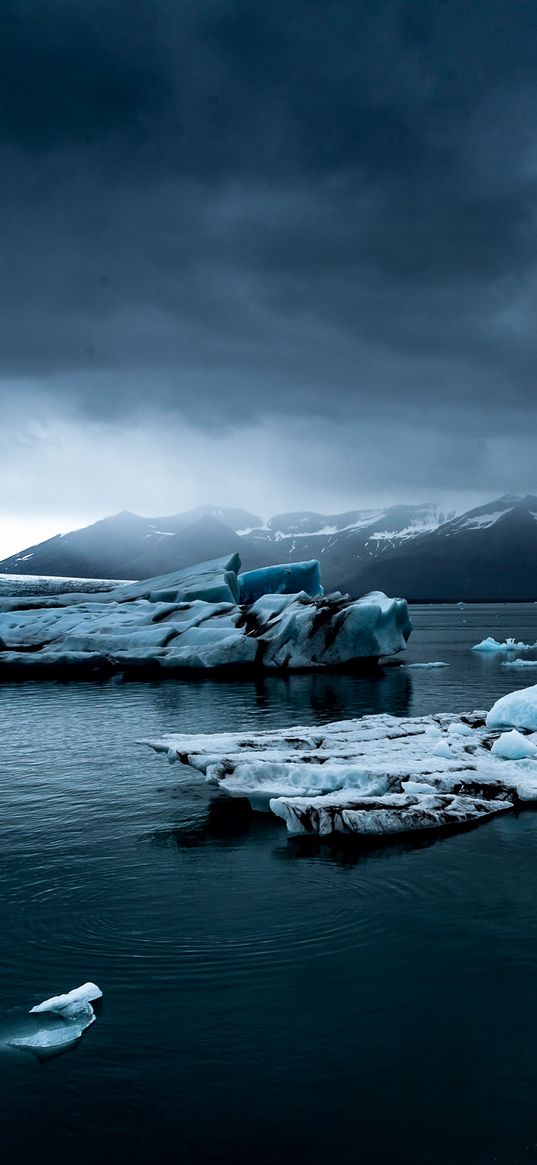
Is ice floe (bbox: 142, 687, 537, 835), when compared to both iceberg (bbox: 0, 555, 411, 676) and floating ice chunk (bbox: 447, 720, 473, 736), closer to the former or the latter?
floating ice chunk (bbox: 447, 720, 473, 736)

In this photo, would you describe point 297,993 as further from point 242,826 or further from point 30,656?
point 30,656

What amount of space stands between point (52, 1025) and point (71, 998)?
0.22m

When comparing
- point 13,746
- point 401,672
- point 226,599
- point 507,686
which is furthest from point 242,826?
point 226,599

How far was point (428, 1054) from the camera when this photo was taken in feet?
17.3

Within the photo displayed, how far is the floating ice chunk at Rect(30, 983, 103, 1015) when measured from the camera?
578cm

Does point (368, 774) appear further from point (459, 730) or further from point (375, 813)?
point (459, 730)

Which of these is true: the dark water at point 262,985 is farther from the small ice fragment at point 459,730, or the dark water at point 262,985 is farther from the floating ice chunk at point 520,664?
the floating ice chunk at point 520,664

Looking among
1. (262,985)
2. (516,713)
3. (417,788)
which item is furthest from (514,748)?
(262,985)

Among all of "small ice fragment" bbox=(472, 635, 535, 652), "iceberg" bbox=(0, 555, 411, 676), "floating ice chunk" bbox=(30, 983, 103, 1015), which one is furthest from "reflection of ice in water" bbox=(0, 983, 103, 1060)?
"small ice fragment" bbox=(472, 635, 535, 652)

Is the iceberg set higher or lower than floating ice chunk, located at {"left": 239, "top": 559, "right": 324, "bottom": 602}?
lower

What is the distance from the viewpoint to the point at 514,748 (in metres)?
13.0

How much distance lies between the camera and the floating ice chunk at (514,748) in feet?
42.7

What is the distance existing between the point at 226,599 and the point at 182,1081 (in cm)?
3644

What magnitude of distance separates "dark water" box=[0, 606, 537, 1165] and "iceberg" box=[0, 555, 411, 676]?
2164 centimetres
